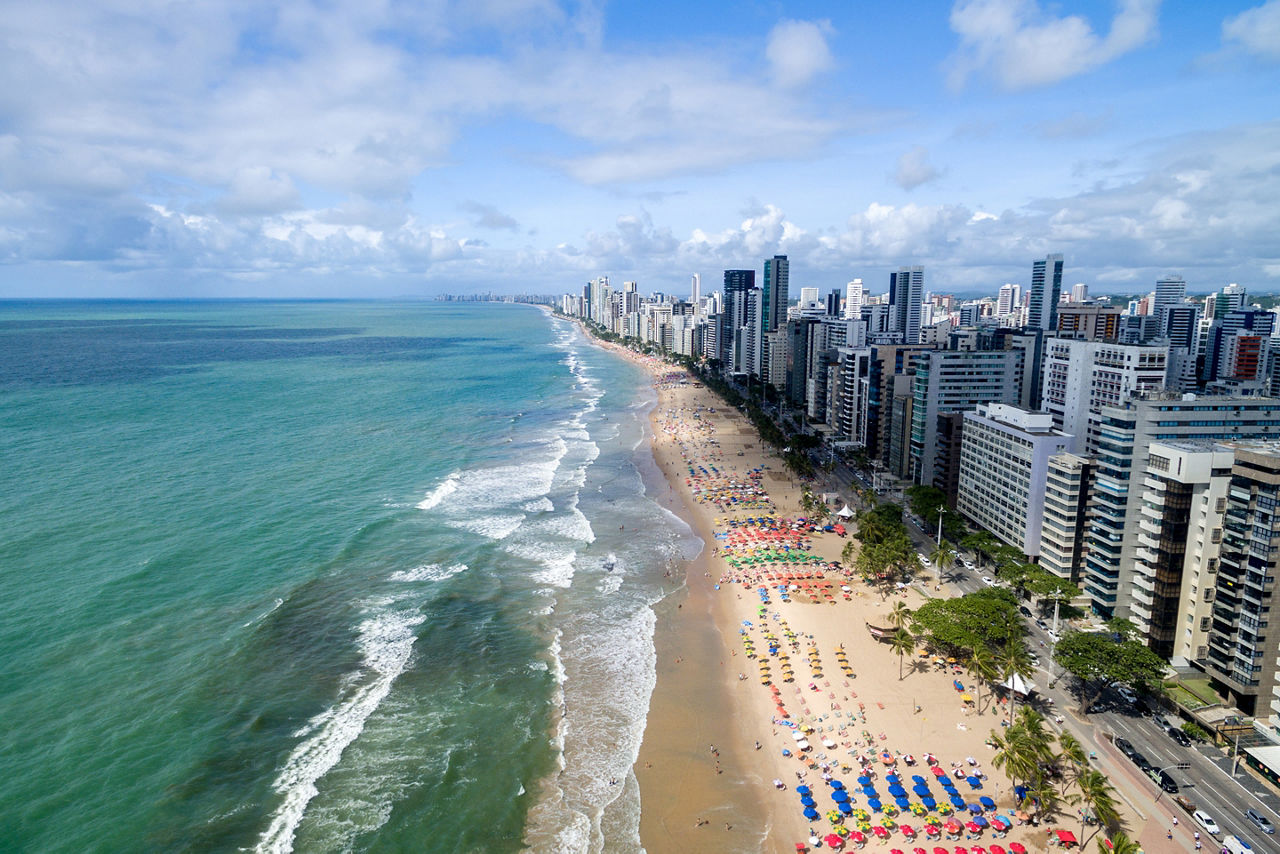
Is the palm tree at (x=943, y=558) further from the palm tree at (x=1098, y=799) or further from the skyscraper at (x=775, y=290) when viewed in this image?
the skyscraper at (x=775, y=290)

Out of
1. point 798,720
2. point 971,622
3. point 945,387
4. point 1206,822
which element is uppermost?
point 945,387

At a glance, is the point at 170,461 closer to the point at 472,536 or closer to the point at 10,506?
the point at 10,506

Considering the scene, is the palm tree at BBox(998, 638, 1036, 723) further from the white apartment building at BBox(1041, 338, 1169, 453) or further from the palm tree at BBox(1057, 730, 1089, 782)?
the white apartment building at BBox(1041, 338, 1169, 453)

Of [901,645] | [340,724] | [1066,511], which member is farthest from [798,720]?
[1066,511]

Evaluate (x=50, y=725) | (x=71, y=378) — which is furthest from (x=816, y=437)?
(x=71, y=378)

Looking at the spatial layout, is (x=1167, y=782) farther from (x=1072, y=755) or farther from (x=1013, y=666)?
(x=1013, y=666)
